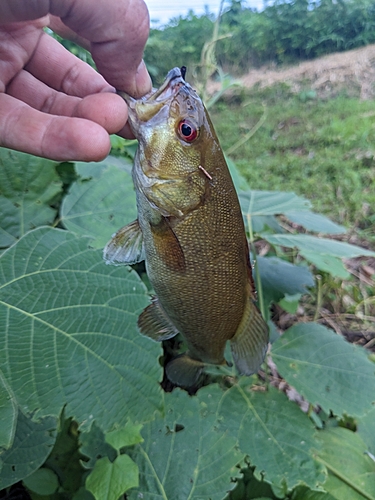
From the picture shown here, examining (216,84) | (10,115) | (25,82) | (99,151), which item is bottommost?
(99,151)

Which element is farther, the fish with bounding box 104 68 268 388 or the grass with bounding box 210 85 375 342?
the grass with bounding box 210 85 375 342

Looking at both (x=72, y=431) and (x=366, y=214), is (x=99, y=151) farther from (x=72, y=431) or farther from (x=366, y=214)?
(x=366, y=214)

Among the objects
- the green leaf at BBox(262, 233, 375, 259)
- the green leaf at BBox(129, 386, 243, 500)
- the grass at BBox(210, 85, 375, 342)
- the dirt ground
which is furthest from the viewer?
the dirt ground

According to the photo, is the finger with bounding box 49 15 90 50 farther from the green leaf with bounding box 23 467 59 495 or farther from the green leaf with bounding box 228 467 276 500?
the green leaf with bounding box 228 467 276 500

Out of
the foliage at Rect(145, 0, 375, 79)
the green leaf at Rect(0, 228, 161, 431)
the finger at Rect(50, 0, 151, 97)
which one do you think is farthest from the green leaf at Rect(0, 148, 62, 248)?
the foliage at Rect(145, 0, 375, 79)

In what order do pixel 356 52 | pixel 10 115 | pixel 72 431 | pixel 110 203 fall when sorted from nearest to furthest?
pixel 10 115
pixel 72 431
pixel 110 203
pixel 356 52

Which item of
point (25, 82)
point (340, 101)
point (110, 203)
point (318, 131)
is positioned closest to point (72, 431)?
point (110, 203)

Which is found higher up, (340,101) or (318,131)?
(340,101)
